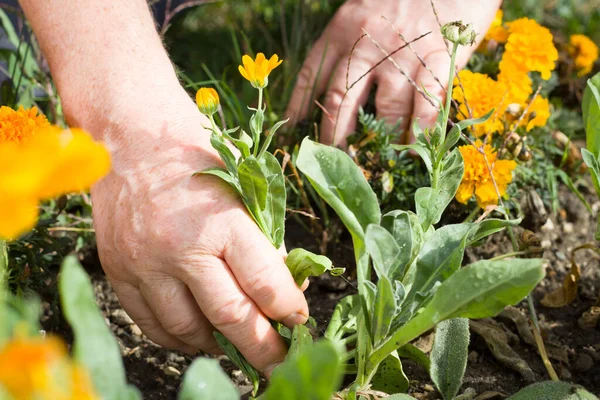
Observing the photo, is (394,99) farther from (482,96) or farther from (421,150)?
(421,150)

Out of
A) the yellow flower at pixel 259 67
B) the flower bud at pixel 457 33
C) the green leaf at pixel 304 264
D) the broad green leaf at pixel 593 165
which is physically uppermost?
the flower bud at pixel 457 33

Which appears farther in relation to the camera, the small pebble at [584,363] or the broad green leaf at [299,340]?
the small pebble at [584,363]

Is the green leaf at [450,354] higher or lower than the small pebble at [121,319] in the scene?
higher

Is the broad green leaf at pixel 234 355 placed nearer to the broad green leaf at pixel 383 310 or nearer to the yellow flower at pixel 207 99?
the broad green leaf at pixel 383 310

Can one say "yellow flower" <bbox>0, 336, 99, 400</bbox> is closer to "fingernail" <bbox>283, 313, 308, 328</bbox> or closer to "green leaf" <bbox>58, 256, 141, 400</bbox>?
"green leaf" <bbox>58, 256, 141, 400</bbox>

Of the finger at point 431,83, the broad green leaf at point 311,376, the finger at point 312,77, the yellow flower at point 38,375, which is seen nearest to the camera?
the yellow flower at point 38,375

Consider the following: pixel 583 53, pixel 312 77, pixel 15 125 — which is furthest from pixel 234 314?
pixel 583 53

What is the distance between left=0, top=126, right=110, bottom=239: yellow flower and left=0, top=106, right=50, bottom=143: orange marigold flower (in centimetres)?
83

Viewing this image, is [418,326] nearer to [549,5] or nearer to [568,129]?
[568,129]

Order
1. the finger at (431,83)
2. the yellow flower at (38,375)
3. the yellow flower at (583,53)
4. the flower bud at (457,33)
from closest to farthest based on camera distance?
the yellow flower at (38,375)
the flower bud at (457,33)
the finger at (431,83)
the yellow flower at (583,53)

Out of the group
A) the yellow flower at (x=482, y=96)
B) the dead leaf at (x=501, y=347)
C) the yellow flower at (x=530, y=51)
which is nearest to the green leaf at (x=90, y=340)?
the dead leaf at (x=501, y=347)

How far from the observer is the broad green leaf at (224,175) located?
1099 millimetres

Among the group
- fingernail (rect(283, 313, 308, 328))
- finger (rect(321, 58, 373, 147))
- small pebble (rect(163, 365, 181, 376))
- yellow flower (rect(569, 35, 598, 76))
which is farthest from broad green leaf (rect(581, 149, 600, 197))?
yellow flower (rect(569, 35, 598, 76))

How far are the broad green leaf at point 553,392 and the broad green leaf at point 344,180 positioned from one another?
37 centimetres
